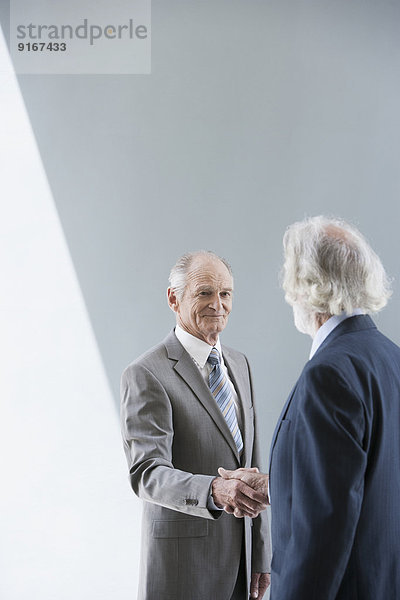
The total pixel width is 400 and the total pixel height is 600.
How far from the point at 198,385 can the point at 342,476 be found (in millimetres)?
849

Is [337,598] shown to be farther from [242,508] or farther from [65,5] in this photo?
[65,5]

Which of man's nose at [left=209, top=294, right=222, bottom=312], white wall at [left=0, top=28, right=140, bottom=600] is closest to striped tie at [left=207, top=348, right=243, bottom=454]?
man's nose at [left=209, top=294, right=222, bottom=312]

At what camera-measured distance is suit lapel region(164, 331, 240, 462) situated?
2.18 m

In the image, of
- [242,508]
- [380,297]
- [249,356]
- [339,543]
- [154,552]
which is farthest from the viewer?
[249,356]

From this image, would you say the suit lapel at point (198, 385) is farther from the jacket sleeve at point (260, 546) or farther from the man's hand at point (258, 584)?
the man's hand at point (258, 584)

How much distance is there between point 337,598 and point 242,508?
50 centimetres

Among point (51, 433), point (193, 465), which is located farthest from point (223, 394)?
point (51, 433)

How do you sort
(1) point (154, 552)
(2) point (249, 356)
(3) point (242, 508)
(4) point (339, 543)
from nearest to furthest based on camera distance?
(4) point (339, 543)
(3) point (242, 508)
(1) point (154, 552)
(2) point (249, 356)

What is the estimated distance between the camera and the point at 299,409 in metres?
1.48

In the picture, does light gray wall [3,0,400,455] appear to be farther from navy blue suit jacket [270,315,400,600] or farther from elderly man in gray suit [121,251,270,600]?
navy blue suit jacket [270,315,400,600]

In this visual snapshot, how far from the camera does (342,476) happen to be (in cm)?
142

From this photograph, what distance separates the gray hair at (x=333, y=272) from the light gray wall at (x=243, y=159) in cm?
153

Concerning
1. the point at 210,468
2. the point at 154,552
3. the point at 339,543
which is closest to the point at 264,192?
the point at 210,468

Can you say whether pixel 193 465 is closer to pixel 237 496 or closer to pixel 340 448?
pixel 237 496
